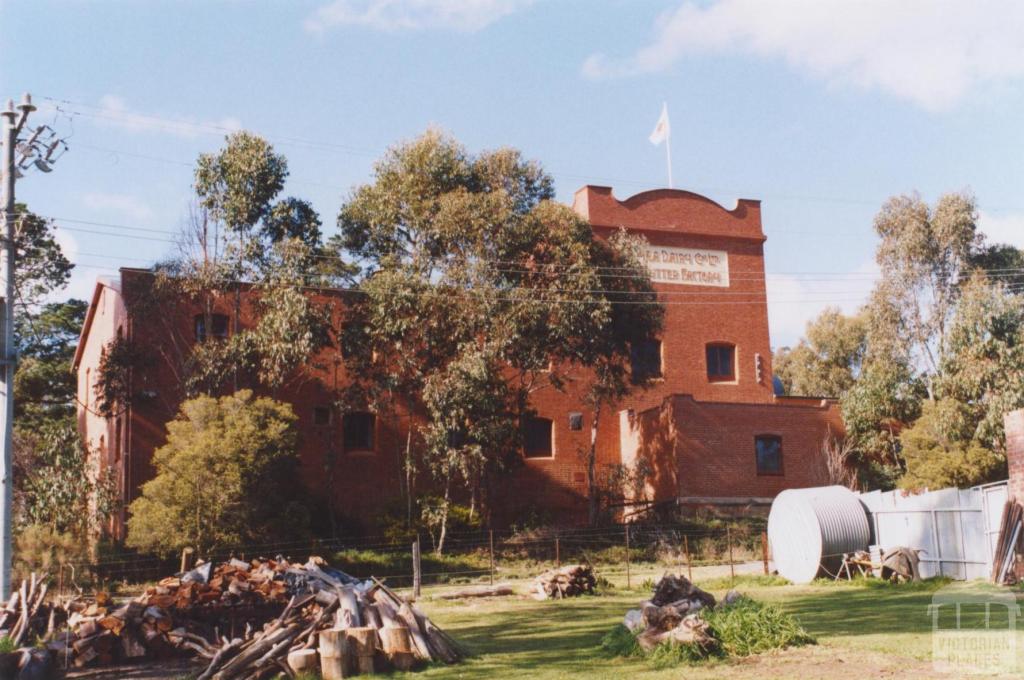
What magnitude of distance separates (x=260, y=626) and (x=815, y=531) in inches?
506

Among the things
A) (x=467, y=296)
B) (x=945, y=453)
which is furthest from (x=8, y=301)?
(x=945, y=453)

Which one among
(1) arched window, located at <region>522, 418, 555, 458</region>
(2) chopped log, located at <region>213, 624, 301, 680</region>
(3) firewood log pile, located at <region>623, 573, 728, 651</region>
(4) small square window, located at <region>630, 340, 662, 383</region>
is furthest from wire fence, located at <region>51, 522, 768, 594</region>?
(2) chopped log, located at <region>213, 624, 301, 680</region>

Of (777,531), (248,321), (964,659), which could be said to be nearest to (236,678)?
(964,659)

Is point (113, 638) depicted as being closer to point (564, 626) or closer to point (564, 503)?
point (564, 626)

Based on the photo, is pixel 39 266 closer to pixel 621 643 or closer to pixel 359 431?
pixel 359 431

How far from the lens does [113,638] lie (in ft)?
48.6

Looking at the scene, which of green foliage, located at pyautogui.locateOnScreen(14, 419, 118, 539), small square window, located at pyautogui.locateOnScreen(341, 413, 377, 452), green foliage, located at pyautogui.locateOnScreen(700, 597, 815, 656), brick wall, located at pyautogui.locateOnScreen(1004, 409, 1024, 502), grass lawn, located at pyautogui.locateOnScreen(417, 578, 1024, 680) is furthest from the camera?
small square window, located at pyautogui.locateOnScreen(341, 413, 377, 452)

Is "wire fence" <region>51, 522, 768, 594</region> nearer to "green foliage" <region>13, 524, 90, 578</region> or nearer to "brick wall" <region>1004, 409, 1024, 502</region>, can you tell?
"green foliage" <region>13, 524, 90, 578</region>

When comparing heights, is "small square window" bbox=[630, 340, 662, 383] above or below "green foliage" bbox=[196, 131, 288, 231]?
below

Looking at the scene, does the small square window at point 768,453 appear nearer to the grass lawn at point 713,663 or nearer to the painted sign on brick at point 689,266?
the painted sign on brick at point 689,266

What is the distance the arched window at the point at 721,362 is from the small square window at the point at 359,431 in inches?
517

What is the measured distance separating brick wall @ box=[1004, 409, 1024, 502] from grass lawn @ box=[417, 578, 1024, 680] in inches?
93.6

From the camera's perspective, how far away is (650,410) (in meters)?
37.6

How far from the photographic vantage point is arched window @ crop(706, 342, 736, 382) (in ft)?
132
